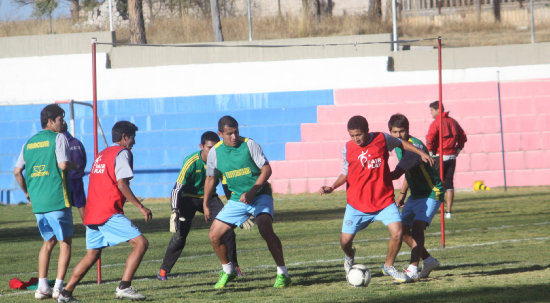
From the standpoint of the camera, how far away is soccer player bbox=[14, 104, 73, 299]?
8750 millimetres

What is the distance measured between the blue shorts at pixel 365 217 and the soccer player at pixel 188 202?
1762 millimetres

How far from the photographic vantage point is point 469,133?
2448cm

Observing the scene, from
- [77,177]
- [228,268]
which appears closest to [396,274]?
[228,268]

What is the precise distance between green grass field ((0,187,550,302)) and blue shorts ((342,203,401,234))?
25.0 inches

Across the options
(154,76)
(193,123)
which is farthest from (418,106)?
(154,76)

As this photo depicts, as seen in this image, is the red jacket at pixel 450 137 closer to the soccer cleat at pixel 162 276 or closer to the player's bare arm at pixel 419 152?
the player's bare arm at pixel 419 152

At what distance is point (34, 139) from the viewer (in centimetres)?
895

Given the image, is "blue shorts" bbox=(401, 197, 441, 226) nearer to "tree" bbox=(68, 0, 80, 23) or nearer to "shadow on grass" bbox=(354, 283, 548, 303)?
"shadow on grass" bbox=(354, 283, 548, 303)

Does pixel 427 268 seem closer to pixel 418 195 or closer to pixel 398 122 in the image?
pixel 418 195

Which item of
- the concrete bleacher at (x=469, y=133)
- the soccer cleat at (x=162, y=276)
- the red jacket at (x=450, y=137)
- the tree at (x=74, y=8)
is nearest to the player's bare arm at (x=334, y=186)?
the soccer cleat at (x=162, y=276)

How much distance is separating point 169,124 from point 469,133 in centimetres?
877

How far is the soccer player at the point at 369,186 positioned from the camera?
28.8ft

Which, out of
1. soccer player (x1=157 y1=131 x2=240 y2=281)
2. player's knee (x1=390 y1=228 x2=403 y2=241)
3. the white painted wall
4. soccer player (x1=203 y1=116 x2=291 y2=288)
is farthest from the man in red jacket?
the white painted wall

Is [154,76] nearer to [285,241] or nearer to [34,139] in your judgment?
[285,241]
